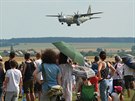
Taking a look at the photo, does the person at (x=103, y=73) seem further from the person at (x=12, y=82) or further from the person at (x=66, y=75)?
the person at (x=12, y=82)

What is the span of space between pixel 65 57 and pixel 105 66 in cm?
251

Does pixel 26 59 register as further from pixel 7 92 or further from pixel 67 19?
pixel 67 19

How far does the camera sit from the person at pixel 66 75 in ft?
41.7

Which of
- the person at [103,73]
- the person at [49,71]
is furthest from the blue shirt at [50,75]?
the person at [103,73]

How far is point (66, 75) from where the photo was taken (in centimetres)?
1285

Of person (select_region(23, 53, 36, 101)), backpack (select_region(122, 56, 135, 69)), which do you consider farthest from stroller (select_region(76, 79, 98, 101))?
person (select_region(23, 53, 36, 101))

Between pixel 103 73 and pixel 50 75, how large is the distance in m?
3.15

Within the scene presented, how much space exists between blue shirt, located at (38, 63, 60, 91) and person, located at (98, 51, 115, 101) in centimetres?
265

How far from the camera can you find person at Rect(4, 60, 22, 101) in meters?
13.4

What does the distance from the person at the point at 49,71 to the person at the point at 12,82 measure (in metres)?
1.48

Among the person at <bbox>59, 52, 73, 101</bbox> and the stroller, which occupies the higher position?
the person at <bbox>59, 52, 73, 101</bbox>

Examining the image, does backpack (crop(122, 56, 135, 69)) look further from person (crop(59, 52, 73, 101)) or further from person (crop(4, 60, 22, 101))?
person (crop(4, 60, 22, 101))

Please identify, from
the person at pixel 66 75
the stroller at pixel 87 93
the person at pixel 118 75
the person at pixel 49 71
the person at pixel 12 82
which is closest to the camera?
the person at pixel 49 71

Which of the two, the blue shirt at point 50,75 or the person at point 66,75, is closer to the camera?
the blue shirt at point 50,75
